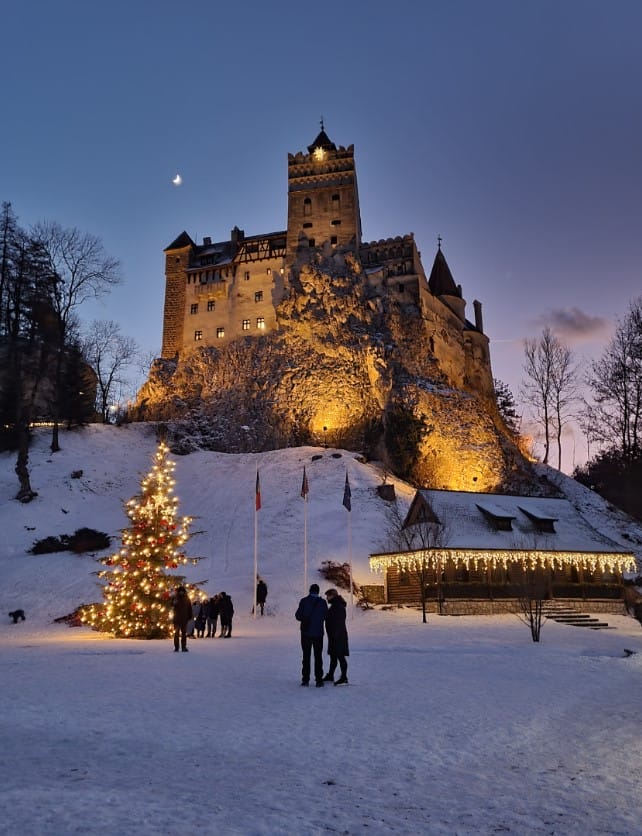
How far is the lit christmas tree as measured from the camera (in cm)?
1880

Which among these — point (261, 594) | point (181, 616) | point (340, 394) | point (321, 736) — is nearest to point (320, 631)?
point (321, 736)

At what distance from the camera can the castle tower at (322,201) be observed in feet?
217

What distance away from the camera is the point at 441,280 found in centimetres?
7169

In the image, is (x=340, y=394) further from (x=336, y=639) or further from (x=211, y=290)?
(x=336, y=639)

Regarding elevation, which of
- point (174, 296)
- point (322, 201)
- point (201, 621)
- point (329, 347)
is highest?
point (322, 201)

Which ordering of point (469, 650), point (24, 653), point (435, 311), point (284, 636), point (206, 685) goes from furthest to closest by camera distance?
point (435, 311), point (284, 636), point (469, 650), point (24, 653), point (206, 685)

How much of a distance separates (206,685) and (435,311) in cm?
5954

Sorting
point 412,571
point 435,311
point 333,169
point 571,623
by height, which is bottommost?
point 571,623

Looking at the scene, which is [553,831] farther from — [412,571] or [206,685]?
[412,571]

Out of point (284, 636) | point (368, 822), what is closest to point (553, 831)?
point (368, 822)

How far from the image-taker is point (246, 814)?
4512 millimetres

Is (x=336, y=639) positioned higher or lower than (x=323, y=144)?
lower

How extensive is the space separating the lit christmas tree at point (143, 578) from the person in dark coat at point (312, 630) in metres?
8.55

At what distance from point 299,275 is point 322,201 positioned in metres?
9.57
